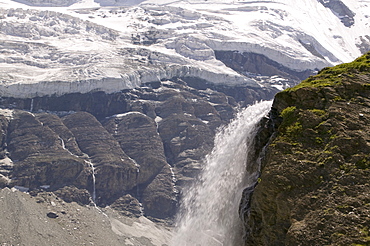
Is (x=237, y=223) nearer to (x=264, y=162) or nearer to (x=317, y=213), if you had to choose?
(x=264, y=162)

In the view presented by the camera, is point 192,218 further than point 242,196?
Yes

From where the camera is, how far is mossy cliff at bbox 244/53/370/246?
13195 millimetres

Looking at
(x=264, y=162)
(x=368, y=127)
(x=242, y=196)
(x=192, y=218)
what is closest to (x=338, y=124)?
(x=368, y=127)

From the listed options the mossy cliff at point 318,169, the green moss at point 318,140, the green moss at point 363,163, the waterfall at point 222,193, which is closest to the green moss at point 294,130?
the mossy cliff at point 318,169

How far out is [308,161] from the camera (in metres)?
14.9

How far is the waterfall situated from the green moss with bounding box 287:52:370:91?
118 inches

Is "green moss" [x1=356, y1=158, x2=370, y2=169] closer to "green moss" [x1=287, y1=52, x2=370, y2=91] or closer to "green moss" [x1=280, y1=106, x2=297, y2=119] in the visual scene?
"green moss" [x1=280, y1=106, x2=297, y2=119]

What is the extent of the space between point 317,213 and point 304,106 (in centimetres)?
Result: 445

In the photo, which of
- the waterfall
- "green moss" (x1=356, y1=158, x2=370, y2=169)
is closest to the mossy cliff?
"green moss" (x1=356, y1=158, x2=370, y2=169)

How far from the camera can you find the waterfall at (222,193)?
1934 centimetres

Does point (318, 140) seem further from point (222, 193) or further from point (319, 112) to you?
point (222, 193)

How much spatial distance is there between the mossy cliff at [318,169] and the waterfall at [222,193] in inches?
96.7

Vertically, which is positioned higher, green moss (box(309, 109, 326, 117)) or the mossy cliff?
green moss (box(309, 109, 326, 117))

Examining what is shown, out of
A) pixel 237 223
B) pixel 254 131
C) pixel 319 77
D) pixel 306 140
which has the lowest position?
pixel 237 223
